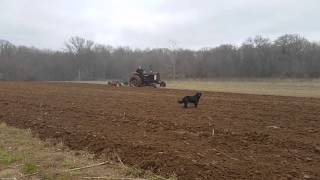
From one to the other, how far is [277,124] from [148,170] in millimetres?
6523

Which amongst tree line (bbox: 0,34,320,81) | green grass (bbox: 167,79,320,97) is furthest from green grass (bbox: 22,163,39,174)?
tree line (bbox: 0,34,320,81)

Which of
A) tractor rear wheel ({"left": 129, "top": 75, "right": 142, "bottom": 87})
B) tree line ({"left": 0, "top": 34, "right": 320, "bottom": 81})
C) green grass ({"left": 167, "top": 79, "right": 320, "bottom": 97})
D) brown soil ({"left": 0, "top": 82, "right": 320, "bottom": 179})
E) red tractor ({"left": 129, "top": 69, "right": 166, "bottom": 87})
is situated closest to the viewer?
brown soil ({"left": 0, "top": 82, "right": 320, "bottom": 179})

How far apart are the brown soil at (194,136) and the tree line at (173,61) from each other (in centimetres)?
6042

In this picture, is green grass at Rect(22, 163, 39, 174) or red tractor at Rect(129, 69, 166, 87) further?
red tractor at Rect(129, 69, 166, 87)

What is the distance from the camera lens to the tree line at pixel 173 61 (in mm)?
87688

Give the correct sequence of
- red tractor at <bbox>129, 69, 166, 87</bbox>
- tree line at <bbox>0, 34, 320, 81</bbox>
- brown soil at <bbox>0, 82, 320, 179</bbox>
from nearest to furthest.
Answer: brown soil at <bbox>0, 82, 320, 179</bbox> → red tractor at <bbox>129, 69, 166, 87</bbox> → tree line at <bbox>0, 34, 320, 81</bbox>

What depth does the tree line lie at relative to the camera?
87.7 meters

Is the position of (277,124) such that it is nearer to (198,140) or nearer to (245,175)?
(198,140)

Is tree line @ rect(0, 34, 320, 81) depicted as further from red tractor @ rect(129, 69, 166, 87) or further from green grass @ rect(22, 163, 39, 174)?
green grass @ rect(22, 163, 39, 174)

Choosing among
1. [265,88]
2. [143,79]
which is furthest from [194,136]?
[265,88]

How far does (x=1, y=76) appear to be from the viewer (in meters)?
103

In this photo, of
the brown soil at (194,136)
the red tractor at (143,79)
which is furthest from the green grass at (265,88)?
the brown soil at (194,136)

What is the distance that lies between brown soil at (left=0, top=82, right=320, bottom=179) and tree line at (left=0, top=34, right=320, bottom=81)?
6042 centimetres

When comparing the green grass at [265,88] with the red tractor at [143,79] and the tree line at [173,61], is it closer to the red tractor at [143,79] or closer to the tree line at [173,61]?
the red tractor at [143,79]
